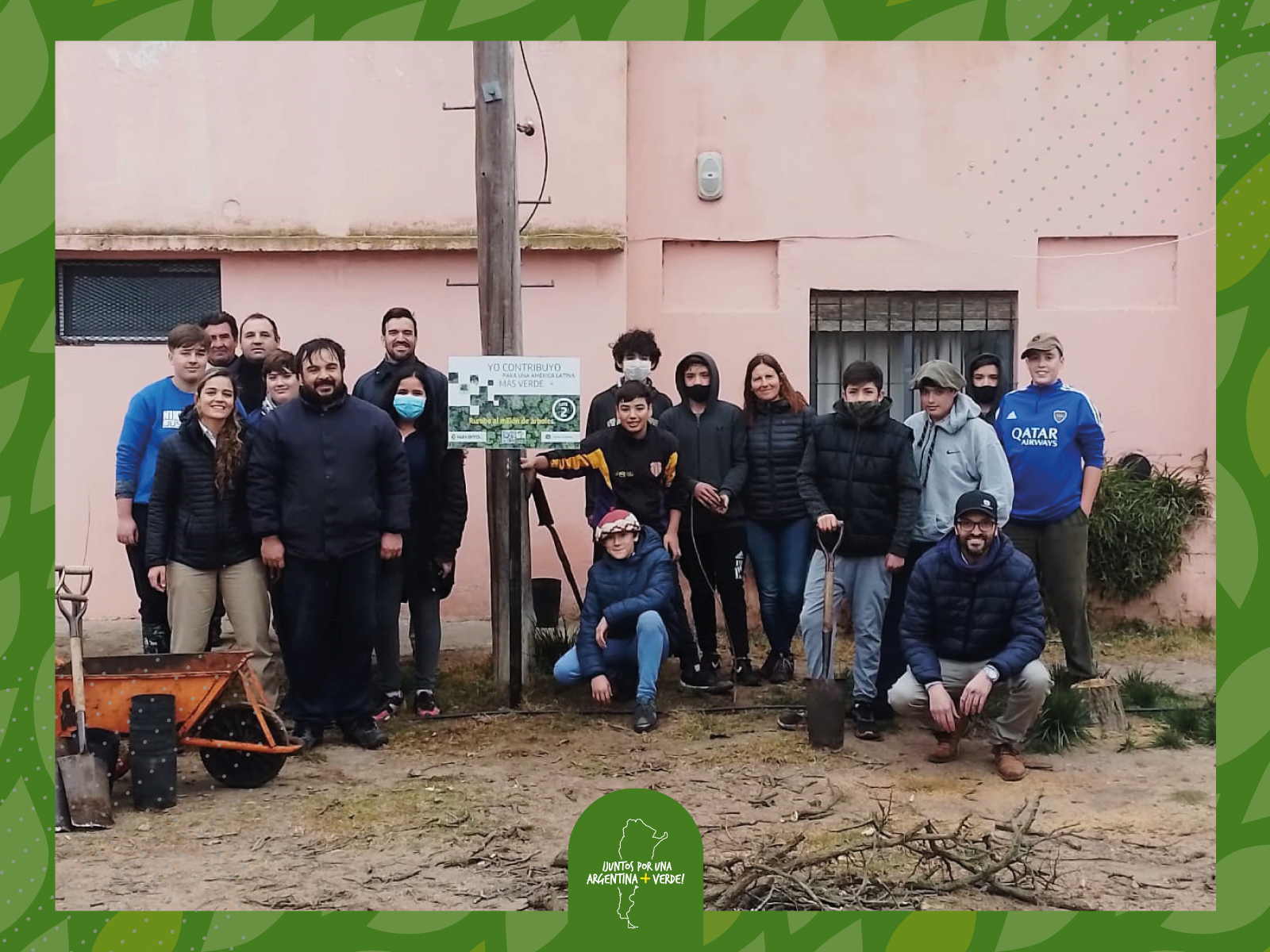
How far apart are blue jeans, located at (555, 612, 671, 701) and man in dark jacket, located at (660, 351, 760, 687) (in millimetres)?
487

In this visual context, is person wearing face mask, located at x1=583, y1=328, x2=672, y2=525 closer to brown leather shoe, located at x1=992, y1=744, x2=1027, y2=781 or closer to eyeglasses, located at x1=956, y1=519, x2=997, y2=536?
eyeglasses, located at x1=956, y1=519, x2=997, y2=536

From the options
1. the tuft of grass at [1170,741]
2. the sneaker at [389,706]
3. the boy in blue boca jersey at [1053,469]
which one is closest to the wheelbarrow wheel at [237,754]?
the sneaker at [389,706]

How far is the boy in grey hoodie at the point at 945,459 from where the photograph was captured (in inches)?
211

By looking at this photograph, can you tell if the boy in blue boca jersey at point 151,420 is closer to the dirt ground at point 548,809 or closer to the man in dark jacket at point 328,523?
the man in dark jacket at point 328,523

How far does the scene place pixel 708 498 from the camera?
19.7 ft

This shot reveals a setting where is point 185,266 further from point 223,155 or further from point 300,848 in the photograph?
point 300,848

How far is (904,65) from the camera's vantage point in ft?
24.2

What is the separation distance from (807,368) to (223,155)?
3.72 metres

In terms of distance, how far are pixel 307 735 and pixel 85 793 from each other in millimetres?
1074

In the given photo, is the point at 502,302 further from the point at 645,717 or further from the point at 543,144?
the point at 645,717

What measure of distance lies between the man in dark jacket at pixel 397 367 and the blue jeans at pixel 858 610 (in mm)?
1924

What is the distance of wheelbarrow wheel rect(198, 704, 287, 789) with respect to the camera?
4.86 m

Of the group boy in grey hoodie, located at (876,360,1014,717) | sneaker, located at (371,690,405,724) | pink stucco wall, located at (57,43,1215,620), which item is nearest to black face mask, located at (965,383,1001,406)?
boy in grey hoodie, located at (876,360,1014,717)

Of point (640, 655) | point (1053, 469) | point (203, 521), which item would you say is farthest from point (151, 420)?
point (1053, 469)
